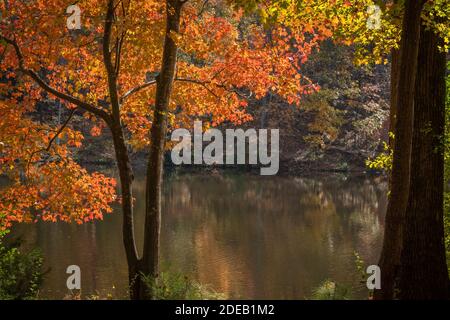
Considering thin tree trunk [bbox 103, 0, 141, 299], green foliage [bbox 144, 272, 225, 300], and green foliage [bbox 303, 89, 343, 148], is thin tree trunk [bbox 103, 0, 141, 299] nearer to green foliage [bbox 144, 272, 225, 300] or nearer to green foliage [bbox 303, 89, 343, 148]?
green foliage [bbox 144, 272, 225, 300]

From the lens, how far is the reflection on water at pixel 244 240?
A: 1758 cm

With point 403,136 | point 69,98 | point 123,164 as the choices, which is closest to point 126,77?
point 69,98

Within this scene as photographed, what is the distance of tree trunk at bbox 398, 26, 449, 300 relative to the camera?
9.48 meters

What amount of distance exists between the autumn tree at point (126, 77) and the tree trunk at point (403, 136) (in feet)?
11.1

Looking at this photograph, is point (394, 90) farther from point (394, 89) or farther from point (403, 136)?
point (403, 136)

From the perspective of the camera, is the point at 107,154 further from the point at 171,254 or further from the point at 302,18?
the point at 302,18

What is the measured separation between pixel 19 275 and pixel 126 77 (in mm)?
5903

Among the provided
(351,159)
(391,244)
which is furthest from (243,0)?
(351,159)

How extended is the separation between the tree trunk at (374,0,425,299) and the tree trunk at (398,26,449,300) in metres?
1.98

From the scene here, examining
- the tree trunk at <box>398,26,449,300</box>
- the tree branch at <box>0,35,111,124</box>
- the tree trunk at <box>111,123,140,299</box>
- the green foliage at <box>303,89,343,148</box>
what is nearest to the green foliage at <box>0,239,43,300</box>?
the tree trunk at <box>111,123,140,299</box>

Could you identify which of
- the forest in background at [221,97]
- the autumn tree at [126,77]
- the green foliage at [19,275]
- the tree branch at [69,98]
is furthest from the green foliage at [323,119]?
the green foliage at [19,275]

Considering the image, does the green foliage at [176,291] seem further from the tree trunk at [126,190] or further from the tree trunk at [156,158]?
the tree trunk at [126,190]

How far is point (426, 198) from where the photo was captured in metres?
9.54
